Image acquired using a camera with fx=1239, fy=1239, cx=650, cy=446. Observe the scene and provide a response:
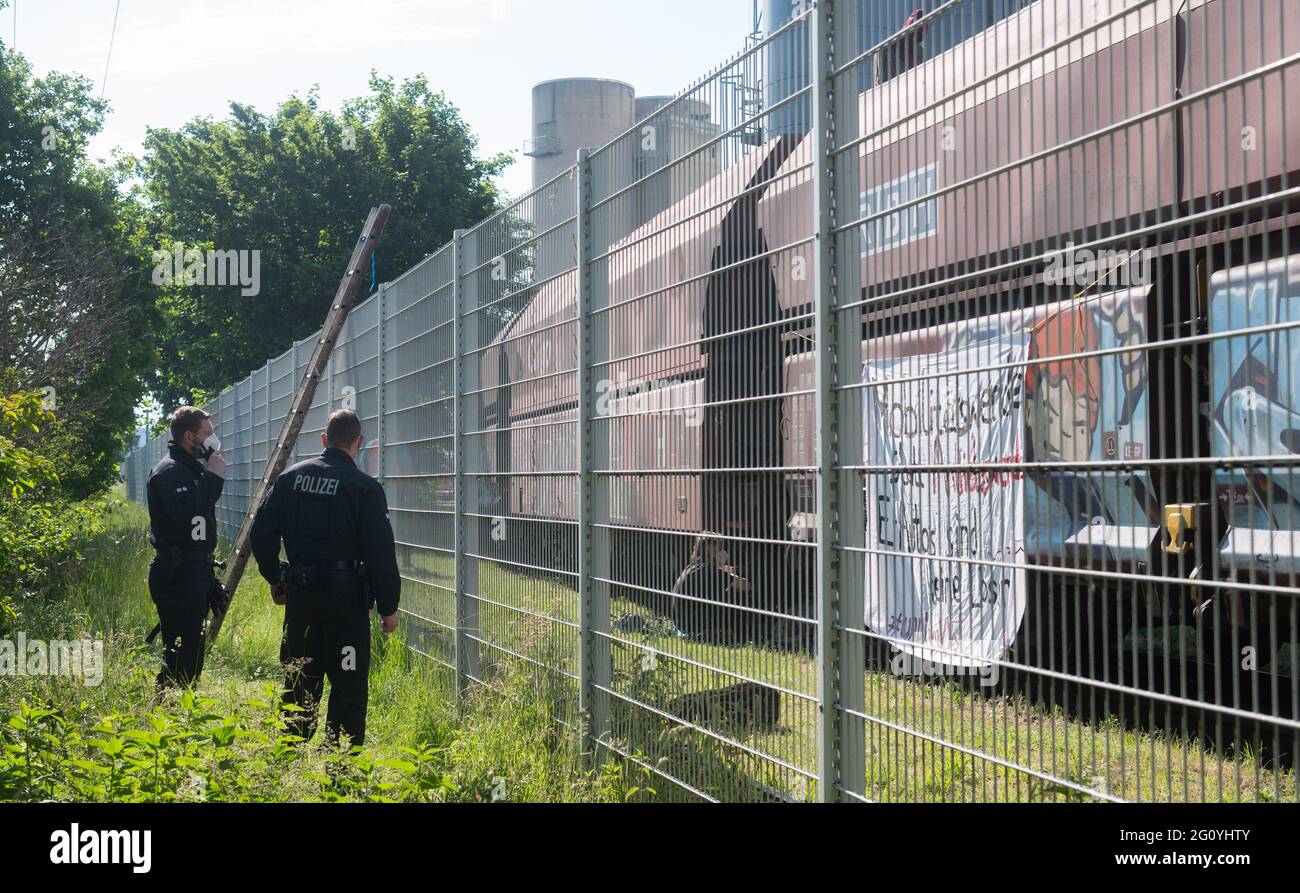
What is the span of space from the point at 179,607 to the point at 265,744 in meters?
3.88

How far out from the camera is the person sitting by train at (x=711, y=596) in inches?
163

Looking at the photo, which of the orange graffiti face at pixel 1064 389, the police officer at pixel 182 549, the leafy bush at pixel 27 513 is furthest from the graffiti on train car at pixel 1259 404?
the police officer at pixel 182 549

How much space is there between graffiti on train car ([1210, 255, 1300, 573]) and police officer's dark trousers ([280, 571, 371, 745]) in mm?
4726

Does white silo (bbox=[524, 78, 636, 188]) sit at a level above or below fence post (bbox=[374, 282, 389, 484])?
above

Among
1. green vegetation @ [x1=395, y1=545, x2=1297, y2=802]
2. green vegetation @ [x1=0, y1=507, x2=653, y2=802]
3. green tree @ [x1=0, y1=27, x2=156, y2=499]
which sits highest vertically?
green tree @ [x1=0, y1=27, x2=156, y2=499]

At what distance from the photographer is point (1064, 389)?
274cm

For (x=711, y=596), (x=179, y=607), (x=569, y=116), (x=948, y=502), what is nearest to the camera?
(x=948, y=502)

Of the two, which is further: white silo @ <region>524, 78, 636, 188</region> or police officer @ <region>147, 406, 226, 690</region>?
white silo @ <region>524, 78, 636, 188</region>

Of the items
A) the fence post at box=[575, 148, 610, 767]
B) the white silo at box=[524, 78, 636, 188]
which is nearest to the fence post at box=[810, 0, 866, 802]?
the fence post at box=[575, 148, 610, 767]

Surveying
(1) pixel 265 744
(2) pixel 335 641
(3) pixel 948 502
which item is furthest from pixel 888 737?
(2) pixel 335 641

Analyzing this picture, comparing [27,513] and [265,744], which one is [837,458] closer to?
[265,744]

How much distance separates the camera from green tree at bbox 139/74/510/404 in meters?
31.1

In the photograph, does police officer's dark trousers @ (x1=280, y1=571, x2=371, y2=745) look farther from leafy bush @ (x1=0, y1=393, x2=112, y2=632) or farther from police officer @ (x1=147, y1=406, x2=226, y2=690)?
police officer @ (x1=147, y1=406, x2=226, y2=690)
